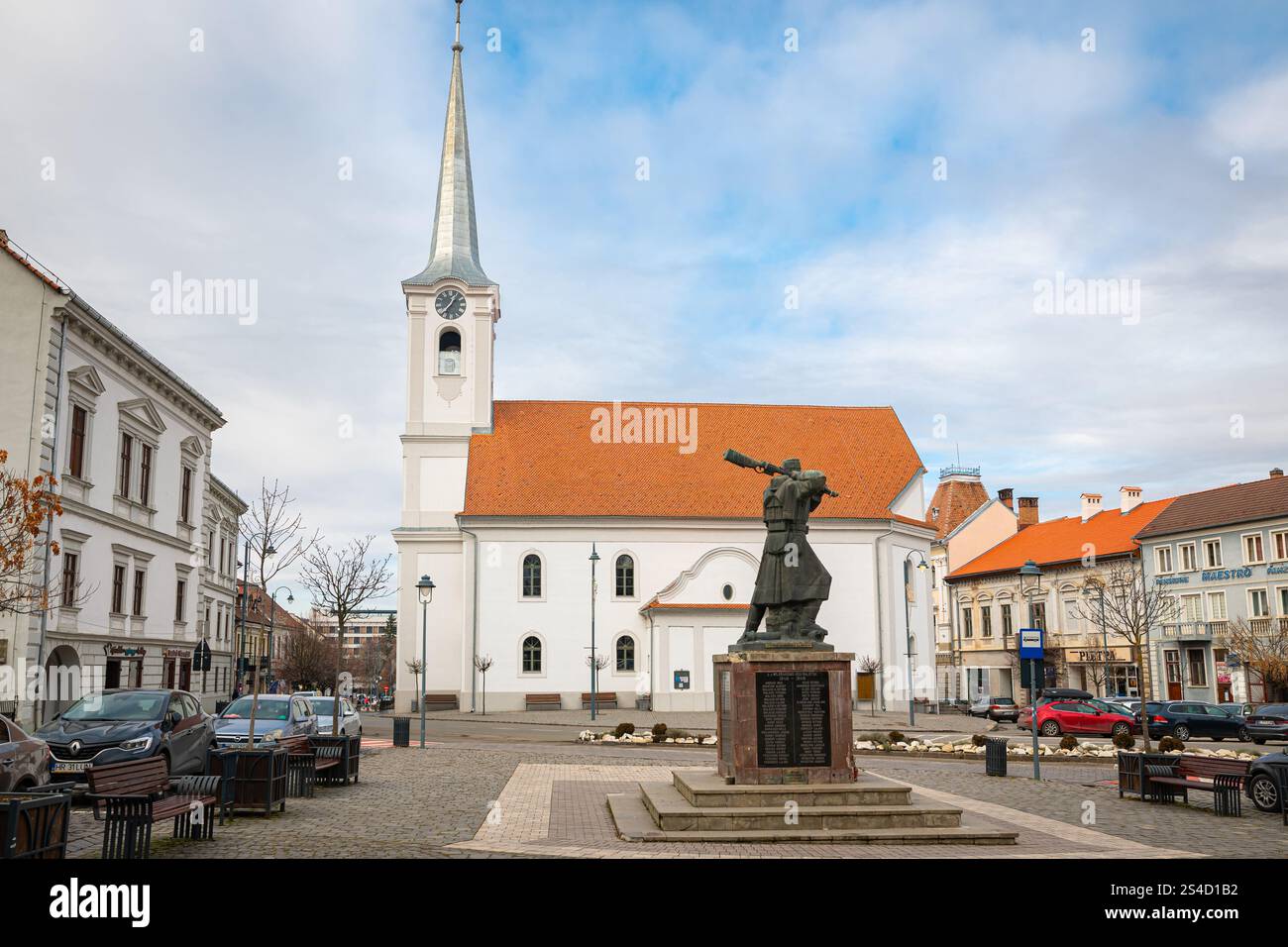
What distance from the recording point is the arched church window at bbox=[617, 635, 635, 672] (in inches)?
1839

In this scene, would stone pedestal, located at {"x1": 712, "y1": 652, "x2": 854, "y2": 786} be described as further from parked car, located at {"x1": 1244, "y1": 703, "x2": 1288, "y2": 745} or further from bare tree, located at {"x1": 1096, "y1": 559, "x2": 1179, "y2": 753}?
bare tree, located at {"x1": 1096, "y1": 559, "x2": 1179, "y2": 753}

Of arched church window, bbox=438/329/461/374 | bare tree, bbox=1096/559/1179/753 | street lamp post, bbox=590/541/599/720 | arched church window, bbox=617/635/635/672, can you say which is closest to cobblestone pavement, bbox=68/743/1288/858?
street lamp post, bbox=590/541/599/720

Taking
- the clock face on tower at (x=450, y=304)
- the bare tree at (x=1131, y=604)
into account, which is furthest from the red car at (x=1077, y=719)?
the clock face on tower at (x=450, y=304)

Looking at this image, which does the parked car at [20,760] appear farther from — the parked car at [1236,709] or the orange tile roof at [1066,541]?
the orange tile roof at [1066,541]

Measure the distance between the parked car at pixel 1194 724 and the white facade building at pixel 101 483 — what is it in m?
33.1

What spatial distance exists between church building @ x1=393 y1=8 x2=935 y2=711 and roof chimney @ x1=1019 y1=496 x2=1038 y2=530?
22.4m

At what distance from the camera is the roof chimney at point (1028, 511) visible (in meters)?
70.6

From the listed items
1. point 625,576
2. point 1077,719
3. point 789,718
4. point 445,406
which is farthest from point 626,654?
point 789,718

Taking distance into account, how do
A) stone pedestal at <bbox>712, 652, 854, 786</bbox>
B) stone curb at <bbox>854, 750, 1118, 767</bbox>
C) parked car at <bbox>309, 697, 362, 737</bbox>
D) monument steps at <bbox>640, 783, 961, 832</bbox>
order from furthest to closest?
stone curb at <bbox>854, 750, 1118, 767</bbox> → parked car at <bbox>309, 697, 362, 737</bbox> → stone pedestal at <bbox>712, 652, 854, 786</bbox> → monument steps at <bbox>640, 783, 961, 832</bbox>

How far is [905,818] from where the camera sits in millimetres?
12359

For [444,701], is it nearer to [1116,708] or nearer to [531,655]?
[531,655]
